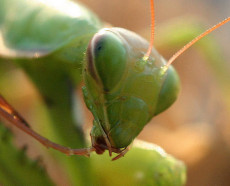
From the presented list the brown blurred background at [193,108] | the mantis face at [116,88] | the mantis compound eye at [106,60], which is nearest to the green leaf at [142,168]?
the mantis face at [116,88]

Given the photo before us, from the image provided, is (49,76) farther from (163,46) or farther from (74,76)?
(163,46)

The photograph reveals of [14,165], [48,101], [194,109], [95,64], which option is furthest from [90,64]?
[194,109]

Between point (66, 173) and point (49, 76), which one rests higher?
point (49, 76)

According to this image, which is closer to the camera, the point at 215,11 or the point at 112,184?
the point at 112,184

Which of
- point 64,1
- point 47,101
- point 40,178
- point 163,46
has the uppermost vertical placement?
point 64,1

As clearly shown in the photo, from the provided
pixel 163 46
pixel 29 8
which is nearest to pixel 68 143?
pixel 29 8

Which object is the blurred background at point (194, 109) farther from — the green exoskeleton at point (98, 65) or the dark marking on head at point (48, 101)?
the green exoskeleton at point (98, 65)

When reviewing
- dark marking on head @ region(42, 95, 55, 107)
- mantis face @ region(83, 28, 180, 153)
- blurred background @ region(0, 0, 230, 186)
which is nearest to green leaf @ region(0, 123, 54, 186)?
dark marking on head @ region(42, 95, 55, 107)

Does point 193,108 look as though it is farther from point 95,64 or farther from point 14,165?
point 95,64
